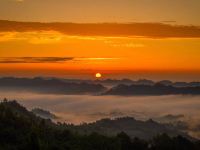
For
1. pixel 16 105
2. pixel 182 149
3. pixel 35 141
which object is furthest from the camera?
pixel 16 105

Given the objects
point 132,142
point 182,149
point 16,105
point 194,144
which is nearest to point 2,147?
point 132,142

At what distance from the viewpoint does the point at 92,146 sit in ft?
211

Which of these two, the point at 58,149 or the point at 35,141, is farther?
the point at 58,149

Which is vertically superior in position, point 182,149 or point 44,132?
point 44,132

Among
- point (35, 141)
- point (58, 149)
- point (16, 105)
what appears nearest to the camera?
point (35, 141)

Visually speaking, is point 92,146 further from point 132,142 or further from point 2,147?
point 2,147

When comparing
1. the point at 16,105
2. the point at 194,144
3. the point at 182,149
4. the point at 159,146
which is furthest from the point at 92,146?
the point at 16,105

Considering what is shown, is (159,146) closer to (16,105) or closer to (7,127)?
(7,127)

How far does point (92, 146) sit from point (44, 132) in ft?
25.3

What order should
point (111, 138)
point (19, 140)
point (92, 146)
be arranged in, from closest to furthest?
point (19, 140), point (92, 146), point (111, 138)

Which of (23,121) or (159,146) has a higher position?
(23,121)

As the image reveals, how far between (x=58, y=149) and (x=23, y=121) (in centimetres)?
1877

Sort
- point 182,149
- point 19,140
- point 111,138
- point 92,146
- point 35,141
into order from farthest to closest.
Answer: point 182,149
point 111,138
point 92,146
point 19,140
point 35,141

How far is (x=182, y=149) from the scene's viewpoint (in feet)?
246
